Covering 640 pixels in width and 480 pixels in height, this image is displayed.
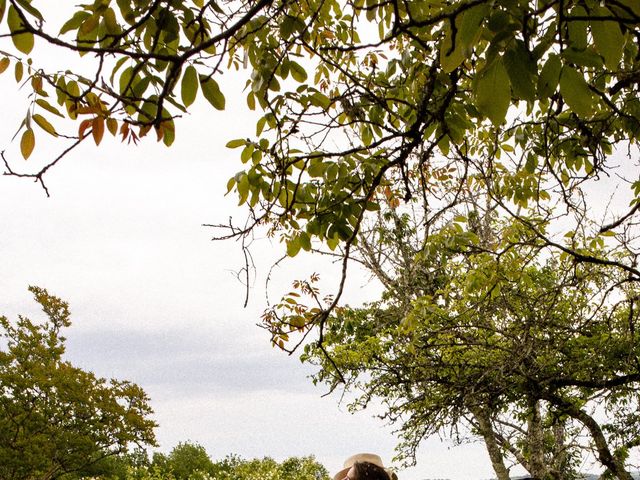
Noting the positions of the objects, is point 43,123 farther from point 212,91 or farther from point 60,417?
point 60,417

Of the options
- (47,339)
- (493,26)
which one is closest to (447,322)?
(493,26)

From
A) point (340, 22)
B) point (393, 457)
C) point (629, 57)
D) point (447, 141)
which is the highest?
point (340, 22)

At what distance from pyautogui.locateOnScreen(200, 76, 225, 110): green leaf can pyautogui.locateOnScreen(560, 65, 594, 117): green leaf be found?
91cm

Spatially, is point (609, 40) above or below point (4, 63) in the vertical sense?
below

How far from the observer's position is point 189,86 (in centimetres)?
161

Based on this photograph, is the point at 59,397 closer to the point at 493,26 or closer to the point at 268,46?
the point at 268,46

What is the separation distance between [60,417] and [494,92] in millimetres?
25220

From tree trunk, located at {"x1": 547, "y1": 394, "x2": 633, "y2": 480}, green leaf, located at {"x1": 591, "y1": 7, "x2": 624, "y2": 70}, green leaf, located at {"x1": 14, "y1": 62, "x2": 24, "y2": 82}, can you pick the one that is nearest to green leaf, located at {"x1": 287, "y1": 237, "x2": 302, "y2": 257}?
green leaf, located at {"x1": 14, "y1": 62, "x2": 24, "y2": 82}

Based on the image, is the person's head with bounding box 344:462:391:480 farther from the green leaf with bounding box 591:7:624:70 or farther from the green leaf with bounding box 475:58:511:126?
the green leaf with bounding box 591:7:624:70

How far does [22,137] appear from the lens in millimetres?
1495

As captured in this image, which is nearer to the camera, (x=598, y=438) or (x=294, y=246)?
(x=294, y=246)

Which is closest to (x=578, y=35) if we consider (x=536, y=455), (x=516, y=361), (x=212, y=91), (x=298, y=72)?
(x=212, y=91)

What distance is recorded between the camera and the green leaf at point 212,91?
5.34 feet

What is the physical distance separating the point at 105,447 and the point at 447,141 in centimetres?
2373
